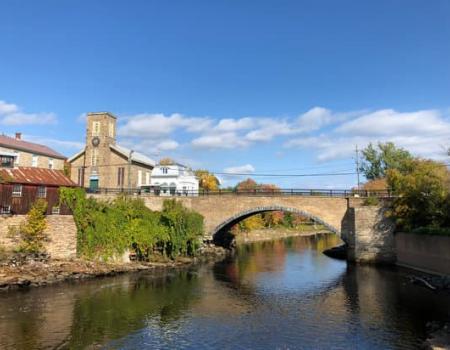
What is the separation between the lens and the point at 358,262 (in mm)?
45156

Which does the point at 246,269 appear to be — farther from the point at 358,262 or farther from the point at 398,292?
the point at 398,292

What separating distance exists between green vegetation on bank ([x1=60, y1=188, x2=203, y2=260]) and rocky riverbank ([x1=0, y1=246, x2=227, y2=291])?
5.64 ft

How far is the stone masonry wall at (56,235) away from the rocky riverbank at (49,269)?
107 centimetres

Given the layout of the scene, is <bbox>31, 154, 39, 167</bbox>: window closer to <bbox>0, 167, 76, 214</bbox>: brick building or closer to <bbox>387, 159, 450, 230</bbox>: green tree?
<bbox>0, 167, 76, 214</bbox>: brick building

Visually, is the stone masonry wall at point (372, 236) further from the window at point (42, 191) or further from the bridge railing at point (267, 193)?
the window at point (42, 191)

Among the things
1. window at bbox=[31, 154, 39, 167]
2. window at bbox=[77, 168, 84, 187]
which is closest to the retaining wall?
window at bbox=[77, 168, 84, 187]

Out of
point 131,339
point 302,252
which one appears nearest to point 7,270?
point 131,339

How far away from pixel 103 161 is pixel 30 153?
952 cm

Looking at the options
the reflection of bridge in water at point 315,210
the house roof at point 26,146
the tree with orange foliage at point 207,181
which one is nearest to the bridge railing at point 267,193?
the reflection of bridge in water at point 315,210

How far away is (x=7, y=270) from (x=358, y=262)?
115 ft

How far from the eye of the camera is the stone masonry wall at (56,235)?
116 feet

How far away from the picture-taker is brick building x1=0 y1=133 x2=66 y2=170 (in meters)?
50.1

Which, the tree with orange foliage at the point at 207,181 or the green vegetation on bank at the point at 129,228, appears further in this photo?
the tree with orange foliage at the point at 207,181

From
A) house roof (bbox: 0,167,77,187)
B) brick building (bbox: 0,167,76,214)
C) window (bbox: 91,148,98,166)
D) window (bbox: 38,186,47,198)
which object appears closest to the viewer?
brick building (bbox: 0,167,76,214)
